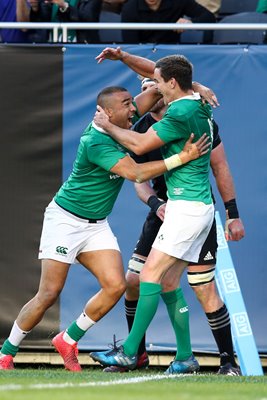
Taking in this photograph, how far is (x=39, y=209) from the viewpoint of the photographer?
10.3 m

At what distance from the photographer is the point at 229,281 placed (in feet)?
29.7

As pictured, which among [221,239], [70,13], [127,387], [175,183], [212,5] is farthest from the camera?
[212,5]

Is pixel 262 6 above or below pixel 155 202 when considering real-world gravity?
above

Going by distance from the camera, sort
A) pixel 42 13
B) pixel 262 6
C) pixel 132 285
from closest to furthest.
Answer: pixel 132 285 → pixel 42 13 → pixel 262 6

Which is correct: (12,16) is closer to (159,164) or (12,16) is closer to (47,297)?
(47,297)

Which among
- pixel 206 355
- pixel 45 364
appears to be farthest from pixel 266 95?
pixel 45 364

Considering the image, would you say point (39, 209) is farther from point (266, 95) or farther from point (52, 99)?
point (266, 95)

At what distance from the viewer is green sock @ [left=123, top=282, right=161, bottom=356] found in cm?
789

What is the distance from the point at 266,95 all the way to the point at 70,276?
95.0 inches

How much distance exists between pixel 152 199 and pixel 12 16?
3634 mm

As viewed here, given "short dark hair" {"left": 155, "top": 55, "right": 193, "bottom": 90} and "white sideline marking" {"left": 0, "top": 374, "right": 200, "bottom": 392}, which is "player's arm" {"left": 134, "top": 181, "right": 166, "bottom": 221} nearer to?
"short dark hair" {"left": 155, "top": 55, "right": 193, "bottom": 90}

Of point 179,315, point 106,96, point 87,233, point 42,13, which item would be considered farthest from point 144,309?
point 42,13

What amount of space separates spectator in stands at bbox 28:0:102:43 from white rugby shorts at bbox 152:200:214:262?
3.49 meters

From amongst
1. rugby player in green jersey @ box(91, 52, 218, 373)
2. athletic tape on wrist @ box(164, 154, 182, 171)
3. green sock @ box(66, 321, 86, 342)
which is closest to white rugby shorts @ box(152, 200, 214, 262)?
rugby player in green jersey @ box(91, 52, 218, 373)
